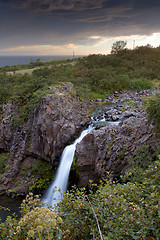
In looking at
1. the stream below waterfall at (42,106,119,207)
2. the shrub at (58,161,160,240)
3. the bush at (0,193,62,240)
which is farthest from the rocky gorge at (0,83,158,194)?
the bush at (0,193,62,240)

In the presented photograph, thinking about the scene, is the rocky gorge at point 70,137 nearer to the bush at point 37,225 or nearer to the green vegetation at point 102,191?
the green vegetation at point 102,191

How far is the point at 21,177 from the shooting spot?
14.3m

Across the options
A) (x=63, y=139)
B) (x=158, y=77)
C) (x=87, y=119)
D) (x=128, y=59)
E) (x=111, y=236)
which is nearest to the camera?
(x=111, y=236)

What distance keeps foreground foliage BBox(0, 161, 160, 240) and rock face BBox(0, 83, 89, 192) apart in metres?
8.92

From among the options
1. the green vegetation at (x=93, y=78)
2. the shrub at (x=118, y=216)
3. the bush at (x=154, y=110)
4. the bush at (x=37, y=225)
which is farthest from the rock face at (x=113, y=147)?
the green vegetation at (x=93, y=78)

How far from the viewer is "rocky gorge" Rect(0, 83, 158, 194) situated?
9305 mm

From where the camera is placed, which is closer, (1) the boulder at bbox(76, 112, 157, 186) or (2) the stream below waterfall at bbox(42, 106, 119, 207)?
(1) the boulder at bbox(76, 112, 157, 186)

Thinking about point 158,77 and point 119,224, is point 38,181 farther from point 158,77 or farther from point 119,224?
point 158,77

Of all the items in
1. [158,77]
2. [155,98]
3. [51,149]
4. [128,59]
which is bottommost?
[51,149]

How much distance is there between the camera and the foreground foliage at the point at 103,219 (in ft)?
10.4

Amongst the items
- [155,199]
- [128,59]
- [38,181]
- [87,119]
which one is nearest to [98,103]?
[87,119]

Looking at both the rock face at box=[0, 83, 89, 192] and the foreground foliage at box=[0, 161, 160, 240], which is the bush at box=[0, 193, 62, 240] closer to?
the foreground foliage at box=[0, 161, 160, 240]

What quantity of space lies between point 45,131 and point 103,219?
1070 centimetres

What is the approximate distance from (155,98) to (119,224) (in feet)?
19.9
